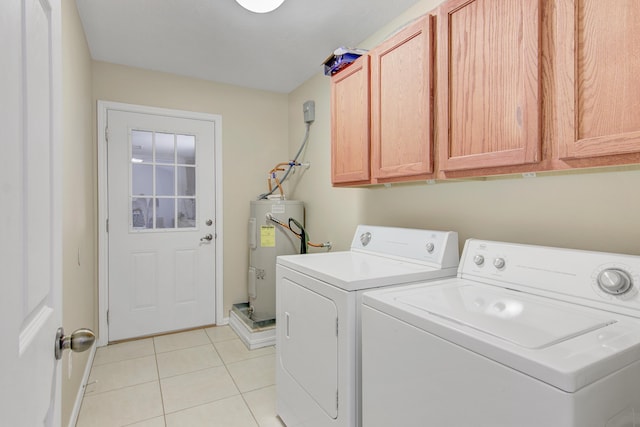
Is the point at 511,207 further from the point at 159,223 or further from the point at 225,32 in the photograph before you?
the point at 159,223

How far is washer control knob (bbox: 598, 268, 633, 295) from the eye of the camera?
1.00 m

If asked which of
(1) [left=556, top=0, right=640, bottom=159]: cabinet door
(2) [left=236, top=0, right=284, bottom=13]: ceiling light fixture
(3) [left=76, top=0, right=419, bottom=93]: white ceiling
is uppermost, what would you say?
(3) [left=76, top=0, right=419, bottom=93]: white ceiling

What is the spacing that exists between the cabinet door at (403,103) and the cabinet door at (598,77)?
1.78ft

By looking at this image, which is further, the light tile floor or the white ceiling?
the white ceiling

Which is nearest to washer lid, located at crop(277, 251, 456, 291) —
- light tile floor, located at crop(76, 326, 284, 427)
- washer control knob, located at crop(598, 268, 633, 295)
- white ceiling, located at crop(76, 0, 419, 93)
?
washer control knob, located at crop(598, 268, 633, 295)

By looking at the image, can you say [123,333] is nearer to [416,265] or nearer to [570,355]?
[416,265]

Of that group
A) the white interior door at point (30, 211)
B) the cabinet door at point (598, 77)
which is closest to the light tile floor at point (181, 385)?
the white interior door at point (30, 211)

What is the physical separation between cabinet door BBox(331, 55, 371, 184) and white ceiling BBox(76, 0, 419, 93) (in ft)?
1.42

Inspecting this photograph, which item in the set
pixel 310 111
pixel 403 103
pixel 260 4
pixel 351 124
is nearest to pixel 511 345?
pixel 403 103

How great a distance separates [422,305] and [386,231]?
88 centimetres

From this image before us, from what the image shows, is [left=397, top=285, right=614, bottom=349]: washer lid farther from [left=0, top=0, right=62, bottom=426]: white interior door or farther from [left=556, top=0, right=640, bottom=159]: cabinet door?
[left=0, top=0, right=62, bottom=426]: white interior door

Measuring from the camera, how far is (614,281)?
3.34 ft

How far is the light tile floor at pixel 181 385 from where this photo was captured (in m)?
1.93

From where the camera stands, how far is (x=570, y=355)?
74 centimetres
